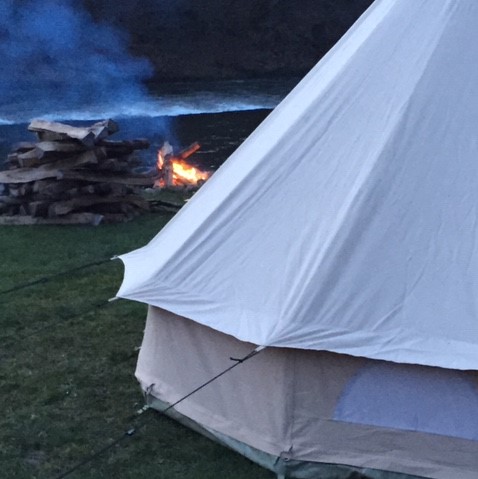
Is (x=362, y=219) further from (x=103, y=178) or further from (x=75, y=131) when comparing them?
(x=103, y=178)

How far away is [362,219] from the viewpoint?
5305 millimetres

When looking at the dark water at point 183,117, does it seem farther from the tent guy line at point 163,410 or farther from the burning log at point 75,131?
the tent guy line at point 163,410

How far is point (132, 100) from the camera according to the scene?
3328 cm

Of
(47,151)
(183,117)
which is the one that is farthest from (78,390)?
(183,117)

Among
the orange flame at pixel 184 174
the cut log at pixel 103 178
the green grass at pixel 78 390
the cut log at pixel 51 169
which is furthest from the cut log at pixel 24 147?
the orange flame at pixel 184 174

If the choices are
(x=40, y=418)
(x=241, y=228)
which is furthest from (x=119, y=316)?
(x=241, y=228)

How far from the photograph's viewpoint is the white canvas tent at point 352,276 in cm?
505

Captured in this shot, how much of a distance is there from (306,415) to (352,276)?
851mm

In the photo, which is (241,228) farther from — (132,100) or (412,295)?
(132,100)

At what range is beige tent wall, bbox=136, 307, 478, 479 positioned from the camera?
5090mm

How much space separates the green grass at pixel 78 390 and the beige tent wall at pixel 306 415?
28cm

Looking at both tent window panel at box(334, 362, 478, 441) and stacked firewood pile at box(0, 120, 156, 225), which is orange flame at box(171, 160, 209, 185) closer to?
stacked firewood pile at box(0, 120, 156, 225)

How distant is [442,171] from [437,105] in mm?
442

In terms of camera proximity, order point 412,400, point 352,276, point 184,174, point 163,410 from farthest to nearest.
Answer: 1. point 184,174
2. point 163,410
3. point 352,276
4. point 412,400
